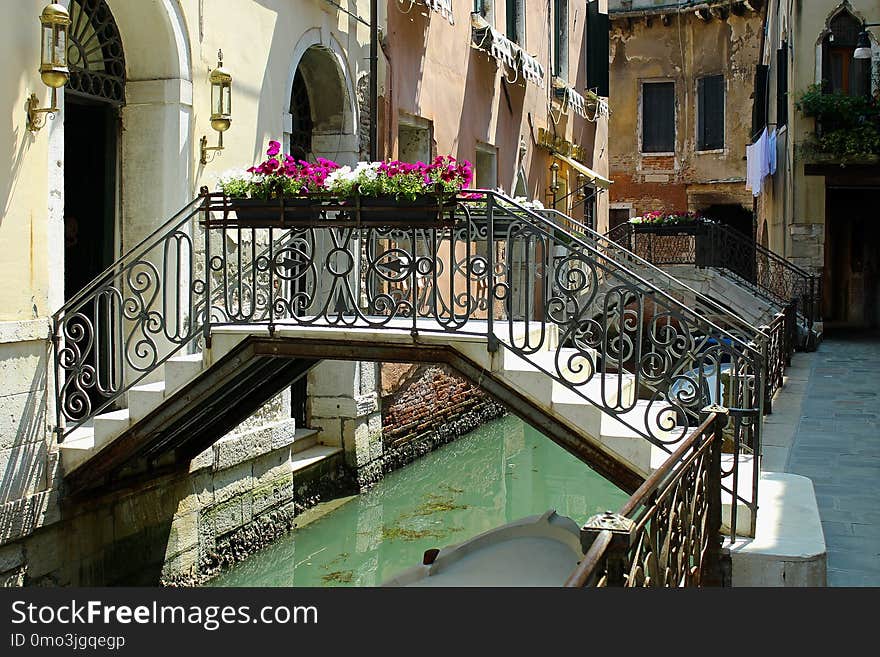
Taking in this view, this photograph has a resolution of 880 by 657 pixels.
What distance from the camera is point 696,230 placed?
736 inches

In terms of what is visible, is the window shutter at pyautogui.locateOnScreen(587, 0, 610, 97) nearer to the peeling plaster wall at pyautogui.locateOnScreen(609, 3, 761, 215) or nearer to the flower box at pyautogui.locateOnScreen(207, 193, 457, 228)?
the peeling plaster wall at pyautogui.locateOnScreen(609, 3, 761, 215)

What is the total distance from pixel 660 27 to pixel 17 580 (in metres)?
23.6

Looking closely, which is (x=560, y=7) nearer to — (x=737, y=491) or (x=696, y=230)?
(x=696, y=230)

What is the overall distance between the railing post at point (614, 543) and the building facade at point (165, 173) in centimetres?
401

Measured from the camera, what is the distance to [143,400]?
21.0 ft

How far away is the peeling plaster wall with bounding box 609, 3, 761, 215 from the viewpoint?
2586cm

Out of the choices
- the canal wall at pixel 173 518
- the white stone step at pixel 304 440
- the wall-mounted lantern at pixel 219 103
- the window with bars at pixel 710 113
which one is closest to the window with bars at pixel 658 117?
the window with bars at pixel 710 113

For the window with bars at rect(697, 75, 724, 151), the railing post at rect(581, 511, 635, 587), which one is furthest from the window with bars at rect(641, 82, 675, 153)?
the railing post at rect(581, 511, 635, 587)

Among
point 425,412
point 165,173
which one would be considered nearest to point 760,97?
point 425,412

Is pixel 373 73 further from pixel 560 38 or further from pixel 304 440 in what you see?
pixel 560 38

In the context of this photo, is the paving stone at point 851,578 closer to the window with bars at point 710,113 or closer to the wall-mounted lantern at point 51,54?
the wall-mounted lantern at point 51,54

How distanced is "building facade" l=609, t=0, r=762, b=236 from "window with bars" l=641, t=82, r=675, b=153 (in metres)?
0.03

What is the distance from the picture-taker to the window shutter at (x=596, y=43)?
1836 cm

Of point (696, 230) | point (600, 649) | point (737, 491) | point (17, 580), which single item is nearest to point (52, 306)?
point (17, 580)
